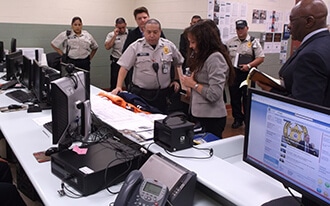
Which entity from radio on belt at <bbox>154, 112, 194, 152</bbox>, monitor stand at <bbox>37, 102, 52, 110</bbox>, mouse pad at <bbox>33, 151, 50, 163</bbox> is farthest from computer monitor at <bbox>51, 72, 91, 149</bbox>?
monitor stand at <bbox>37, 102, 52, 110</bbox>

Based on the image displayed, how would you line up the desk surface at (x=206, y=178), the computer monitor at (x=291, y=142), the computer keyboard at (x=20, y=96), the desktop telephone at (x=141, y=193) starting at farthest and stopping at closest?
the computer keyboard at (x=20, y=96), the desk surface at (x=206, y=178), the desktop telephone at (x=141, y=193), the computer monitor at (x=291, y=142)

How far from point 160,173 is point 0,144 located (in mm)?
2646

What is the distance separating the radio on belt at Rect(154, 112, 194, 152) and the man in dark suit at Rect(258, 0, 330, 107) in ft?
1.90

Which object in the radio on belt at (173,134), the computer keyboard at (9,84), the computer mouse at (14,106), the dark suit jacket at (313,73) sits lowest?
the computer mouse at (14,106)

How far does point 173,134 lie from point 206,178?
31cm

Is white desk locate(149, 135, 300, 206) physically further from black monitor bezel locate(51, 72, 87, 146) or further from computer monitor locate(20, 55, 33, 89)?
computer monitor locate(20, 55, 33, 89)

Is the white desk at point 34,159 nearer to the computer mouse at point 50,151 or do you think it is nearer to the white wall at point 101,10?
the computer mouse at point 50,151

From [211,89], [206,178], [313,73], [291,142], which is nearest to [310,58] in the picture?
[313,73]

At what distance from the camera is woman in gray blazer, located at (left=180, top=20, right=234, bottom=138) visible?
2438 mm

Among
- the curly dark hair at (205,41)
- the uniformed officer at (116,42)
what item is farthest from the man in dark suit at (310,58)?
the uniformed officer at (116,42)

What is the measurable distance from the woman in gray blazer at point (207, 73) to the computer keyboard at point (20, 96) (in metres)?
1.51

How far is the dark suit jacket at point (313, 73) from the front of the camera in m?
1.59

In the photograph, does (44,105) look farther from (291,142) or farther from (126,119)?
(291,142)

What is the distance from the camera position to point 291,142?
43.4 inches
